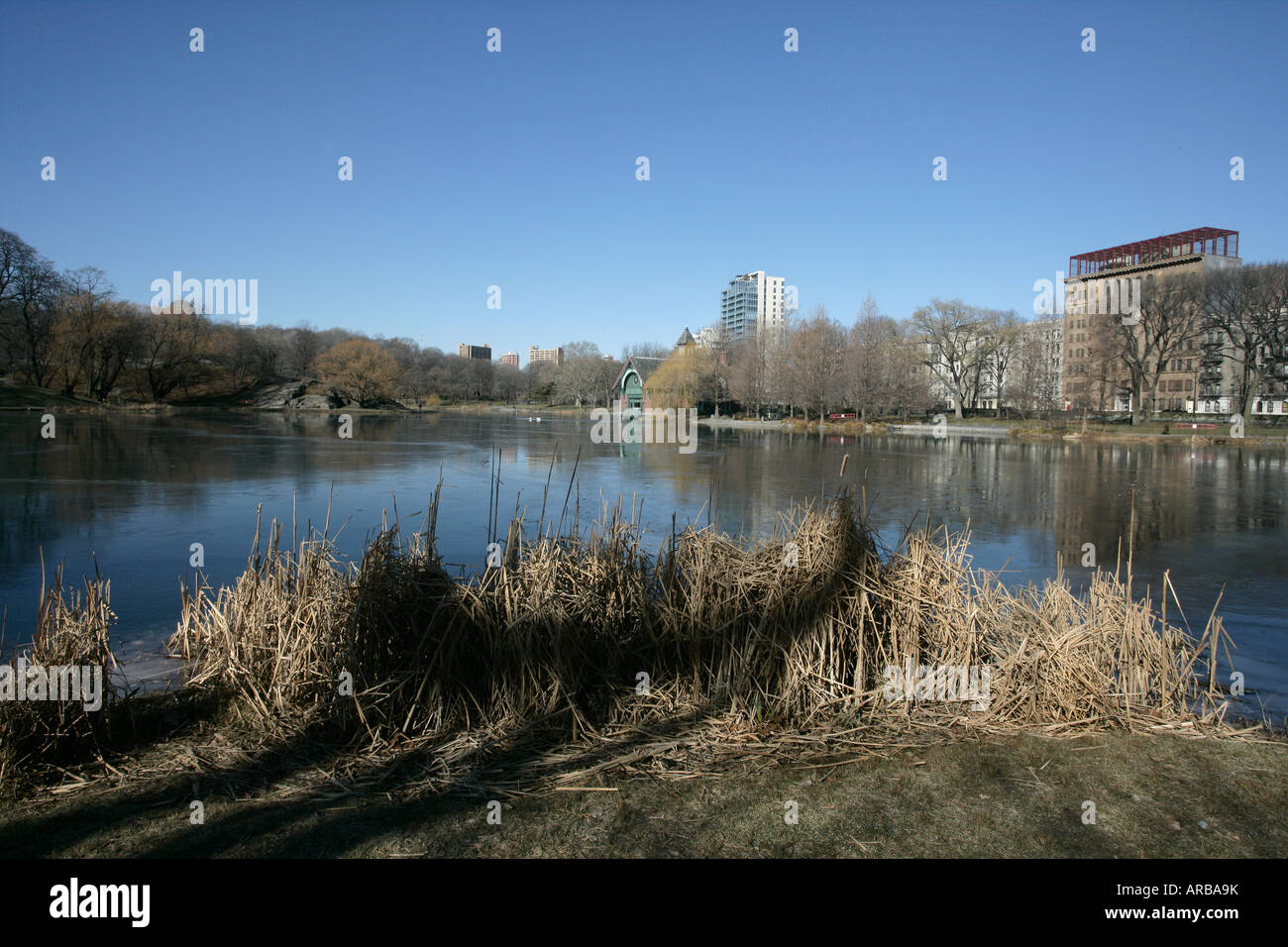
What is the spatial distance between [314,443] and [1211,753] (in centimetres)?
3361

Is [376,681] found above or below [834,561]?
below

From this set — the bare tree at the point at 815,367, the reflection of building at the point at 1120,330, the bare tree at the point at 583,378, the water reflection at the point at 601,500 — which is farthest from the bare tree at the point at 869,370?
the bare tree at the point at 583,378

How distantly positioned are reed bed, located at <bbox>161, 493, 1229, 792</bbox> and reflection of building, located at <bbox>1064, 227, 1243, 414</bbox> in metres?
64.1

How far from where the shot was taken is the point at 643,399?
8394cm

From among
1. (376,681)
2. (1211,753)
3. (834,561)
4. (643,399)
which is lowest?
(1211,753)

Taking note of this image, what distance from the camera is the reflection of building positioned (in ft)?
199

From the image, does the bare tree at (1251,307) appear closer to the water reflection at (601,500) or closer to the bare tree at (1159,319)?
the bare tree at (1159,319)

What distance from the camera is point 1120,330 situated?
59.0 metres

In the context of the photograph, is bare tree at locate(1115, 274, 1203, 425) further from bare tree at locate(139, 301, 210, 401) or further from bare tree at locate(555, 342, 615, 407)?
bare tree at locate(139, 301, 210, 401)

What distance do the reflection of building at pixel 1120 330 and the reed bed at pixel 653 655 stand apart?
64.1 meters

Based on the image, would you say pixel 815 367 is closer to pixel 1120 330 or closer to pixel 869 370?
pixel 869 370

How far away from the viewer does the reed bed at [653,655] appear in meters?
4.19
